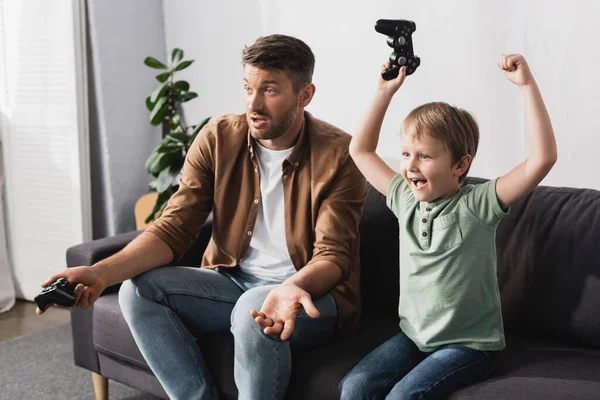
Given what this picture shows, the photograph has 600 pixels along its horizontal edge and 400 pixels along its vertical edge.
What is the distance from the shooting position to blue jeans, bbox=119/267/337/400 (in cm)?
173

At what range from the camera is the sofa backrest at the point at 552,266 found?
1.88 meters

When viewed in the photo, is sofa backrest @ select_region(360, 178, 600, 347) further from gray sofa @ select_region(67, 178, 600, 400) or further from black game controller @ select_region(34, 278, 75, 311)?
black game controller @ select_region(34, 278, 75, 311)

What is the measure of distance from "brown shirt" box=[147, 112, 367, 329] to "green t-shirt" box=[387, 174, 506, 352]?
0.86 feet

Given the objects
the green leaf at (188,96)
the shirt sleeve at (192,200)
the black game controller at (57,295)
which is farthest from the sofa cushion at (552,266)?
the green leaf at (188,96)

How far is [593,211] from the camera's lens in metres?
1.92

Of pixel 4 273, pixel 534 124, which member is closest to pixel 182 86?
pixel 4 273

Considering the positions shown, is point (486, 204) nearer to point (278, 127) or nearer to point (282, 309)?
point (282, 309)

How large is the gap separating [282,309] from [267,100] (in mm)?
572

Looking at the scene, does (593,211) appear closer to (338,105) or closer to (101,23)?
(338,105)

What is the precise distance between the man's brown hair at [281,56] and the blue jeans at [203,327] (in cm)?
55

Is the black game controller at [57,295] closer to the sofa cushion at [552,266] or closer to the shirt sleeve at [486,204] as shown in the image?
the shirt sleeve at [486,204]

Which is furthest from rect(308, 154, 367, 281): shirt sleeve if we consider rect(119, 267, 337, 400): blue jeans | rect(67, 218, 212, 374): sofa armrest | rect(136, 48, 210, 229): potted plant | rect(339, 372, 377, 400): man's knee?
rect(136, 48, 210, 229): potted plant

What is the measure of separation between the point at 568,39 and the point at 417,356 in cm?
108

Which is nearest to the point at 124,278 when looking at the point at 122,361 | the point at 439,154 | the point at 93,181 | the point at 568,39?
the point at 122,361
